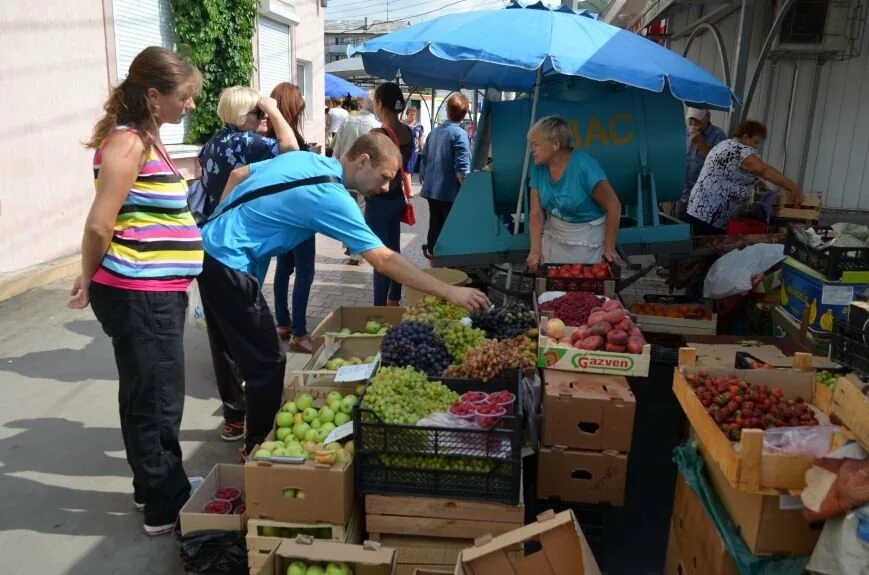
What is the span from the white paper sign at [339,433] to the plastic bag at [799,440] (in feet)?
5.18

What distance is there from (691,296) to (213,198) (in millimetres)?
4022

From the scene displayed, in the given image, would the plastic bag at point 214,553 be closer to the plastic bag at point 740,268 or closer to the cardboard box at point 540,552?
the cardboard box at point 540,552

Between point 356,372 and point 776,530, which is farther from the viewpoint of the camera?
point 356,372

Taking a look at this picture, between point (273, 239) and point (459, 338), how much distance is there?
3.34 ft

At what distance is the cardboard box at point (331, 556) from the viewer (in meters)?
2.39

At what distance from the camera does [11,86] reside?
655cm

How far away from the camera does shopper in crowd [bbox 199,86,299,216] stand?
4.24 meters

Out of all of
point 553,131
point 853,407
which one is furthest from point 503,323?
point 853,407

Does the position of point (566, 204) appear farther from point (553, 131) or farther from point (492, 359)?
point (492, 359)

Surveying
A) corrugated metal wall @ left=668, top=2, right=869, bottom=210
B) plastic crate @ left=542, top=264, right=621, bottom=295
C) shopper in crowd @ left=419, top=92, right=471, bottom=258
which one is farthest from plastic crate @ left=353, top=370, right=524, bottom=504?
corrugated metal wall @ left=668, top=2, right=869, bottom=210

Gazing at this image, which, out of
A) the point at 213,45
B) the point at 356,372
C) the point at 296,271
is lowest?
the point at 356,372

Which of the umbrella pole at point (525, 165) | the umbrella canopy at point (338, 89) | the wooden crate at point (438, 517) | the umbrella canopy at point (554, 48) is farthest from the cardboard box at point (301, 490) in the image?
the umbrella canopy at point (338, 89)

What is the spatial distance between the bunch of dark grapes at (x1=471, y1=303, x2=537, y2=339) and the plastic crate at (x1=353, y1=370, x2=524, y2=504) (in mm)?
954

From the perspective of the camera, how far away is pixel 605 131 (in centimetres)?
591
